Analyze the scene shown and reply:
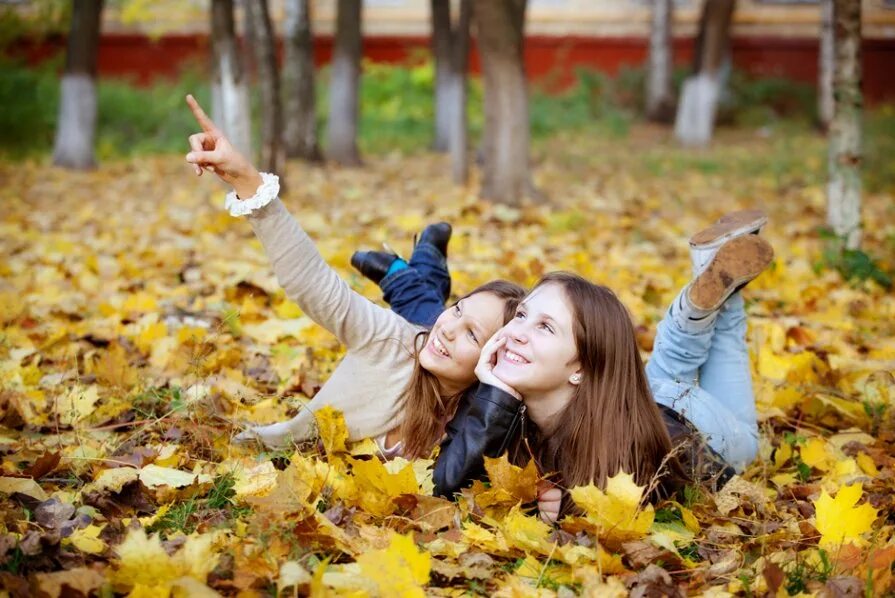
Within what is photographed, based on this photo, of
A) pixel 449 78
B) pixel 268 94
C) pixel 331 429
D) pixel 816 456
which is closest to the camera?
pixel 331 429

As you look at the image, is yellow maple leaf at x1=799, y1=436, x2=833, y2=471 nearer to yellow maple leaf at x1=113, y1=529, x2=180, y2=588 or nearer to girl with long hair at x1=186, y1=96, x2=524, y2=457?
girl with long hair at x1=186, y1=96, x2=524, y2=457

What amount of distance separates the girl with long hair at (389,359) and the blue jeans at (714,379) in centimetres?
60

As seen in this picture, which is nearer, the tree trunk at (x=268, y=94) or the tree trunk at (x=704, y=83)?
the tree trunk at (x=268, y=94)

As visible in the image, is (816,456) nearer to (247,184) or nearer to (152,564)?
(247,184)

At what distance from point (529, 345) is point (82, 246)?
13.6 ft

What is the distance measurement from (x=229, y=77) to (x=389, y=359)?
17.9 ft

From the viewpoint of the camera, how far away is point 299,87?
10422 millimetres

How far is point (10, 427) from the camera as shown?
2951mm

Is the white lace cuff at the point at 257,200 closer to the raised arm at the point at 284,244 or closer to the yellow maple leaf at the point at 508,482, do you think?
the raised arm at the point at 284,244

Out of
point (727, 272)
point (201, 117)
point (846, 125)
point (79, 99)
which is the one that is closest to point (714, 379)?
point (727, 272)

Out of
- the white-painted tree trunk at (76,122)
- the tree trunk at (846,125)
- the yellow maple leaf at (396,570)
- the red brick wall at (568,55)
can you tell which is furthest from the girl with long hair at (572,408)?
the red brick wall at (568,55)

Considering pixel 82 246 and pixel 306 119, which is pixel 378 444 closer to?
pixel 82 246

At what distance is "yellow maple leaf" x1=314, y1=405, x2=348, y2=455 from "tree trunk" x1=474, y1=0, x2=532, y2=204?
4610mm

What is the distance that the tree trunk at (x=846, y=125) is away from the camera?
212 inches
